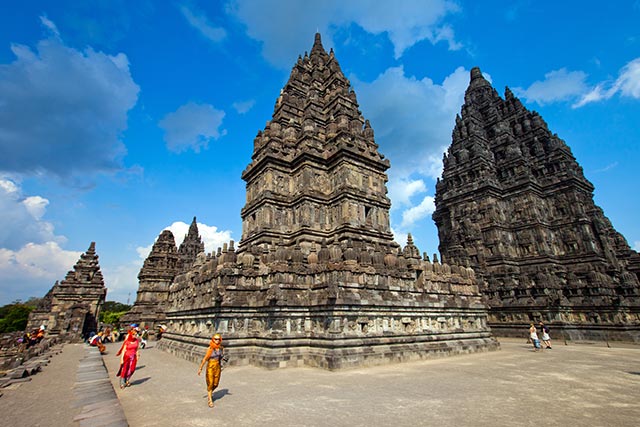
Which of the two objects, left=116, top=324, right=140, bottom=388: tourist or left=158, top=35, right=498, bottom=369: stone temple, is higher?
left=158, top=35, right=498, bottom=369: stone temple

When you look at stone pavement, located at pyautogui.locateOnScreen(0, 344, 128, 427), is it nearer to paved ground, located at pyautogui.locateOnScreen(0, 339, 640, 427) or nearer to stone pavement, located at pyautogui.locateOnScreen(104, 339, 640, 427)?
paved ground, located at pyautogui.locateOnScreen(0, 339, 640, 427)

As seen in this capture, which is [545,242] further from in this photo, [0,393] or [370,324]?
[0,393]

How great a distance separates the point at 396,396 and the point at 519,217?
4214cm

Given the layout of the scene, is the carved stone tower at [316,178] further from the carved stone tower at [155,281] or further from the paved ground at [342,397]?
the carved stone tower at [155,281]

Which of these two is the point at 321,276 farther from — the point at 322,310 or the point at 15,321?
the point at 15,321

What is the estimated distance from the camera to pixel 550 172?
44.4m

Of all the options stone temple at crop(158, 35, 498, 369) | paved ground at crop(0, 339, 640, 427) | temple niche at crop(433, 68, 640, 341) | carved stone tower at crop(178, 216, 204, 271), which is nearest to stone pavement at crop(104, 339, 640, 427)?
paved ground at crop(0, 339, 640, 427)

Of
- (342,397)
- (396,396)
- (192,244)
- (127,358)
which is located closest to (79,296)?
(192,244)

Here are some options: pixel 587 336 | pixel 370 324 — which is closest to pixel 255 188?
pixel 370 324

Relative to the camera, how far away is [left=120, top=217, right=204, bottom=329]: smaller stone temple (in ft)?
98.1

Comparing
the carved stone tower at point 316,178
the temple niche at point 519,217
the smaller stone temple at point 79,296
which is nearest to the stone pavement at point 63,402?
the carved stone tower at point 316,178

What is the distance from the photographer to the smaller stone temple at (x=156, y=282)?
1177 inches

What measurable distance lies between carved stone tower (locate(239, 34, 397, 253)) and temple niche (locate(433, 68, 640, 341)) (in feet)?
50.2

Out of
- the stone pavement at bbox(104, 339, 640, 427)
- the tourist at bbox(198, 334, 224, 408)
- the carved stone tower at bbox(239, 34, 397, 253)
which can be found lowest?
the stone pavement at bbox(104, 339, 640, 427)
